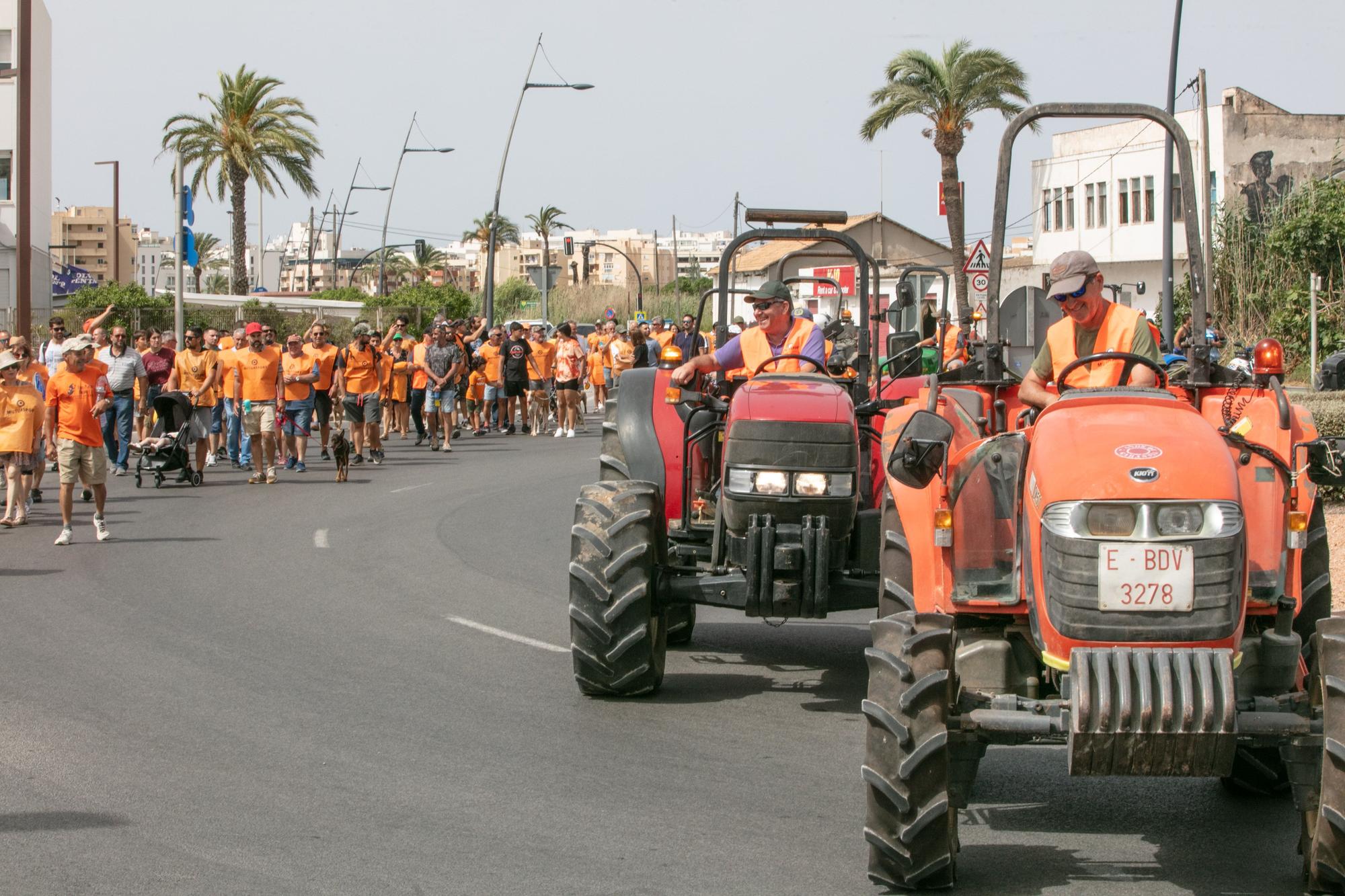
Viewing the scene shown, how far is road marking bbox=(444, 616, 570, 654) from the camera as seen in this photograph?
10.6 metres

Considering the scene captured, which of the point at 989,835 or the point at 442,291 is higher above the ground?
the point at 442,291

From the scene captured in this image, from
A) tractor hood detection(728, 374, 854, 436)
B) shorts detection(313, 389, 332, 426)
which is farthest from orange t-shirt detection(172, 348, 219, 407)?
tractor hood detection(728, 374, 854, 436)

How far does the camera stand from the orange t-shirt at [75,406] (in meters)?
16.0

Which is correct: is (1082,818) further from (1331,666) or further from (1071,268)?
(1071,268)

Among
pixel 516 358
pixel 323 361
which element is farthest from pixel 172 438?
pixel 516 358

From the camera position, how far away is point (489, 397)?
3212 centimetres

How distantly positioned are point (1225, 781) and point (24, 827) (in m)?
4.89

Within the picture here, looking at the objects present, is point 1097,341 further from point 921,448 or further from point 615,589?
point 615,589

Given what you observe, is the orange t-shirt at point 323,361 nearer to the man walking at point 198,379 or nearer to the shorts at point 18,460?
the man walking at point 198,379

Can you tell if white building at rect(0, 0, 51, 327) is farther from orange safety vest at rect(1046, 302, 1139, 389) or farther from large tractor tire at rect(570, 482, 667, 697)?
orange safety vest at rect(1046, 302, 1139, 389)

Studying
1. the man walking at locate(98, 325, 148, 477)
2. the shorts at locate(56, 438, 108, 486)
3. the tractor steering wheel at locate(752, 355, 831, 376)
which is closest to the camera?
the tractor steering wheel at locate(752, 355, 831, 376)

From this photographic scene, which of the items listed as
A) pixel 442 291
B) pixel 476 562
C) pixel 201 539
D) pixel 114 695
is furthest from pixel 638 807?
pixel 442 291

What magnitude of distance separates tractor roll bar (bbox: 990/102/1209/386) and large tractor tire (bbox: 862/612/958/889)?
1581mm

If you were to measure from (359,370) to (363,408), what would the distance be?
28.8 inches
